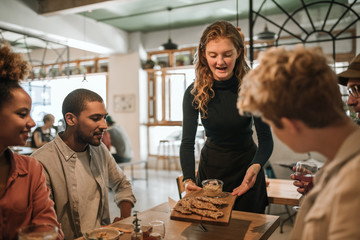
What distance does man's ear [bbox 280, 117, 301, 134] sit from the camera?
2.41 feet

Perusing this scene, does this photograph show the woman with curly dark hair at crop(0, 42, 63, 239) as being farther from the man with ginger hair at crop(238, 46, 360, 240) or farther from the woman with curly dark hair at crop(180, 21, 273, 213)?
the man with ginger hair at crop(238, 46, 360, 240)

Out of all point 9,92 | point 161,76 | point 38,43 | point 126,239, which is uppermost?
point 38,43

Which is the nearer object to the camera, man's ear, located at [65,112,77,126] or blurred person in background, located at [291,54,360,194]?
blurred person in background, located at [291,54,360,194]

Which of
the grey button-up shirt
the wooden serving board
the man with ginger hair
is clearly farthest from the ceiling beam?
the man with ginger hair

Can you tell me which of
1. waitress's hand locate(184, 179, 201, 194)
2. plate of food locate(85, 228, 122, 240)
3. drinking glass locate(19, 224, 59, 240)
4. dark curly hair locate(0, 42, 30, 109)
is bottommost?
plate of food locate(85, 228, 122, 240)

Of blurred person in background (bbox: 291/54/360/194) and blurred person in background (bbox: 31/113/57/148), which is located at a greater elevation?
blurred person in background (bbox: 291/54/360/194)

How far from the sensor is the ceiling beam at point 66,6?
600 centimetres

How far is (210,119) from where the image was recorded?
168cm

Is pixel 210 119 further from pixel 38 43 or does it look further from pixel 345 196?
pixel 38 43

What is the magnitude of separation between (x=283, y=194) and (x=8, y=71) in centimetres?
235

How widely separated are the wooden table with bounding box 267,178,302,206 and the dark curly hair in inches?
85.5

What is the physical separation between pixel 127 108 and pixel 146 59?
1540 millimetres

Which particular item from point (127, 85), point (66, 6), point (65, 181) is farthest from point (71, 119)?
point (127, 85)

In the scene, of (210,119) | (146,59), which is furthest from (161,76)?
(210,119)
